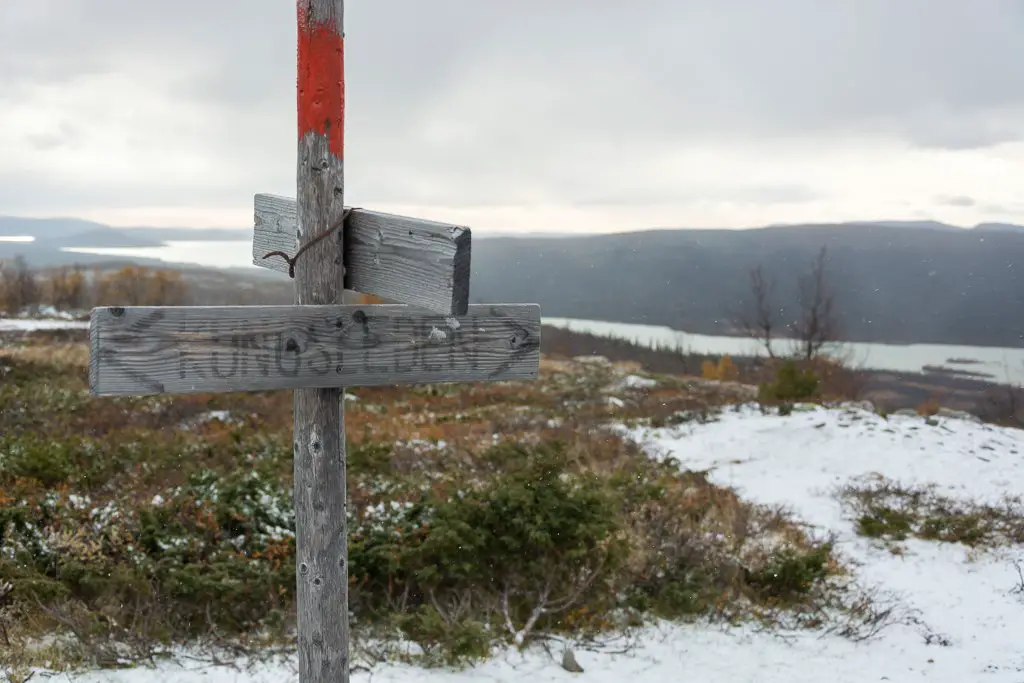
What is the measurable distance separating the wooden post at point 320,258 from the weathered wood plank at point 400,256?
89mm

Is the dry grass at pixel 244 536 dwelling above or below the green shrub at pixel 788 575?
above

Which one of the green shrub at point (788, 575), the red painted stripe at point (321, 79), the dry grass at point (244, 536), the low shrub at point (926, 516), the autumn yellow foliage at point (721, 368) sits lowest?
the autumn yellow foliage at point (721, 368)

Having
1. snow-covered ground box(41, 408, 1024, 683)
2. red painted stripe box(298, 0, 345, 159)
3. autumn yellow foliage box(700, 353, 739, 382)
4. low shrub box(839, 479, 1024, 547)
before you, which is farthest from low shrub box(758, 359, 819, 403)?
autumn yellow foliage box(700, 353, 739, 382)

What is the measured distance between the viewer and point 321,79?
9.06ft

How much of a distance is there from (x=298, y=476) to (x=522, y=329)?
3.29ft

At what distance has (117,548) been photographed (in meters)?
5.75

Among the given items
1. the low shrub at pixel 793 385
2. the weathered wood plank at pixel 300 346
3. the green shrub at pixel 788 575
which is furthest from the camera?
the low shrub at pixel 793 385

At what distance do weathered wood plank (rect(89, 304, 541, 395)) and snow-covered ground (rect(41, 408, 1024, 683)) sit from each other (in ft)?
9.81

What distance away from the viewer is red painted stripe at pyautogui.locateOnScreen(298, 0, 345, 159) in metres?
2.76

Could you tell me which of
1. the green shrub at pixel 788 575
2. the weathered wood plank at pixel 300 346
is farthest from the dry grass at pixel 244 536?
the weathered wood plank at pixel 300 346

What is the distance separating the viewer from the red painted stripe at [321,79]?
276cm

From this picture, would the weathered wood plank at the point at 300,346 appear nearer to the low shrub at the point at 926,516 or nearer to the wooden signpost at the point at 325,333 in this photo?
the wooden signpost at the point at 325,333

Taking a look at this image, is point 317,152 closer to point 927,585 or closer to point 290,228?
point 290,228

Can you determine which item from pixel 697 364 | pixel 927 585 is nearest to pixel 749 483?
pixel 927 585
